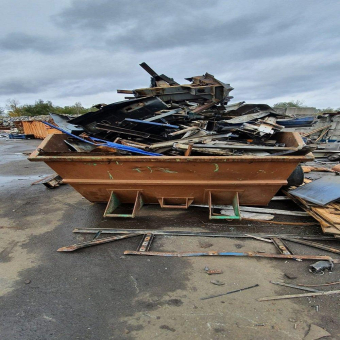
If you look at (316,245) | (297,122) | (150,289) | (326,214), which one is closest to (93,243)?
(150,289)

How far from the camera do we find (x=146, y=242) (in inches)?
112

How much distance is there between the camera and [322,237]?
9.42 feet

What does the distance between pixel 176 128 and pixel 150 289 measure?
8.76 feet

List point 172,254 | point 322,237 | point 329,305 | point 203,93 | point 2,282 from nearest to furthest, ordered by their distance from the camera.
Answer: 1. point 329,305
2. point 2,282
3. point 172,254
4. point 322,237
5. point 203,93

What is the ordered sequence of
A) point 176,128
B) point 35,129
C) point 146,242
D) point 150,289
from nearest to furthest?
point 150,289 → point 146,242 → point 176,128 → point 35,129

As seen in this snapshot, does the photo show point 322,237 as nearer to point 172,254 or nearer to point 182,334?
point 172,254

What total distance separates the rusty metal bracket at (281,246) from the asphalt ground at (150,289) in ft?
0.35

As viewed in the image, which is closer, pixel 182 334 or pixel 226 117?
pixel 182 334

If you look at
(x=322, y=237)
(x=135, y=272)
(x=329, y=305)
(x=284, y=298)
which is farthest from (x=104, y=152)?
(x=322, y=237)

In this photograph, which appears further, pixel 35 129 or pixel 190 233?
pixel 35 129

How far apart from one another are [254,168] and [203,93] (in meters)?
2.41

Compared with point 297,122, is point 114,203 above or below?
below

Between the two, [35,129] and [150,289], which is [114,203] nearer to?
[150,289]

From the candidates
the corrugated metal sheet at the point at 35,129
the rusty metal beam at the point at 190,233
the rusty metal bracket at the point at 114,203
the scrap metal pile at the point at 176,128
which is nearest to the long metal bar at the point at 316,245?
the rusty metal beam at the point at 190,233
